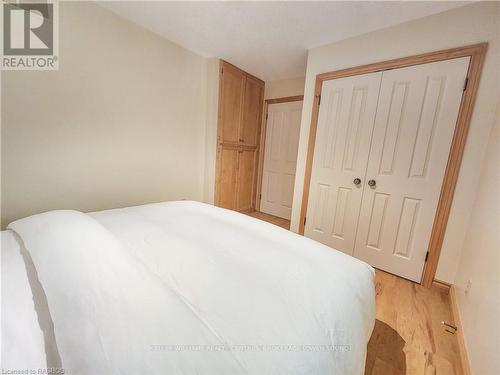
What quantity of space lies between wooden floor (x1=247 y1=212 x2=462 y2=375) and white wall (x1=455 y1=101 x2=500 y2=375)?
13 centimetres

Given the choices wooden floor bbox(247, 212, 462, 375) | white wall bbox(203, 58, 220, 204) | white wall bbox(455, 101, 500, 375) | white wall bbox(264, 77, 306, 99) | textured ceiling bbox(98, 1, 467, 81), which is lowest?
wooden floor bbox(247, 212, 462, 375)

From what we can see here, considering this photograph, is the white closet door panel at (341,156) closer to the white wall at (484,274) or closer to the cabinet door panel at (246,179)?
the white wall at (484,274)

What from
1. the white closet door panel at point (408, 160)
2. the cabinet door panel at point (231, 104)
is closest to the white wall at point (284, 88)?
the cabinet door panel at point (231, 104)

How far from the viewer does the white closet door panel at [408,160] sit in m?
1.62

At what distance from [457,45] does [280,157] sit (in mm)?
2245

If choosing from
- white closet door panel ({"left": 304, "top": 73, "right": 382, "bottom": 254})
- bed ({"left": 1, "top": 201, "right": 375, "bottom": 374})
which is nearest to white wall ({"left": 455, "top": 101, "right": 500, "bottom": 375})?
bed ({"left": 1, "top": 201, "right": 375, "bottom": 374})

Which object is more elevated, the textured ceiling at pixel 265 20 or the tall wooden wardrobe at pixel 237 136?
the textured ceiling at pixel 265 20

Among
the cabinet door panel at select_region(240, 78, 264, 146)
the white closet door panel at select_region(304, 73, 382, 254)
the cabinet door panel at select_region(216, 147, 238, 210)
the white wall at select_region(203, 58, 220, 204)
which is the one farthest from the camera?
the cabinet door panel at select_region(240, 78, 264, 146)

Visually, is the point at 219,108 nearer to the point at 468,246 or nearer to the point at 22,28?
the point at 22,28

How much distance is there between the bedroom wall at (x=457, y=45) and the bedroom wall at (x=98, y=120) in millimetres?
1939

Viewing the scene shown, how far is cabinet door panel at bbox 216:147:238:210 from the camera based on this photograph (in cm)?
284

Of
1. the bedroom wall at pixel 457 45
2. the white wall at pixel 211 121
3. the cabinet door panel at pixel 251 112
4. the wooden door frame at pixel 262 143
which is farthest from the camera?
the wooden door frame at pixel 262 143

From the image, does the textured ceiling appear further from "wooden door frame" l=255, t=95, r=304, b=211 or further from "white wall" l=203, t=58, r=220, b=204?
"wooden door frame" l=255, t=95, r=304, b=211

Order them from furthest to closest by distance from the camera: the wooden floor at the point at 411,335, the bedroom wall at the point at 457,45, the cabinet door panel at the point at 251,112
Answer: the cabinet door panel at the point at 251,112, the bedroom wall at the point at 457,45, the wooden floor at the point at 411,335
